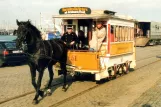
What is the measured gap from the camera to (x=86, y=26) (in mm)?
14102

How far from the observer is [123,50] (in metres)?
15.3

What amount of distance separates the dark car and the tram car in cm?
2906

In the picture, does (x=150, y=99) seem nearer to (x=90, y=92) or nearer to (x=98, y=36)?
(x=90, y=92)

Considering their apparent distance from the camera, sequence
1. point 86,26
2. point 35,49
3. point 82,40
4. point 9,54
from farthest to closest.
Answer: point 9,54
point 82,40
point 86,26
point 35,49

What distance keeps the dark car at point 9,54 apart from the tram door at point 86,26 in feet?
19.5

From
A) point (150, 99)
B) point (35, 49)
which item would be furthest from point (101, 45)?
point (150, 99)

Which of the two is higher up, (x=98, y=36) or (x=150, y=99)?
(x=98, y=36)

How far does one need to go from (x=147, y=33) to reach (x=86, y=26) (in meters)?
36.2

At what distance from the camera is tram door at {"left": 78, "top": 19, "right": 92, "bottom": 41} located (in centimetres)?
1398

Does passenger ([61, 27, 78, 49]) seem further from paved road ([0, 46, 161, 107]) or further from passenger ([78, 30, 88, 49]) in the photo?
paved road ([0, 46, 161, 107])

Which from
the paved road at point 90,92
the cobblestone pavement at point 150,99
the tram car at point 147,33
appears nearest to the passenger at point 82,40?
A: the paved road at point 90,92

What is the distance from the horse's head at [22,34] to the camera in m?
9.53

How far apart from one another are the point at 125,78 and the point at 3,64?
836 centimetres

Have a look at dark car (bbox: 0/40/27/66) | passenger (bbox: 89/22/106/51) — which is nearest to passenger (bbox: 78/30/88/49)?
passenger (bbox: 89/22/106/51)
